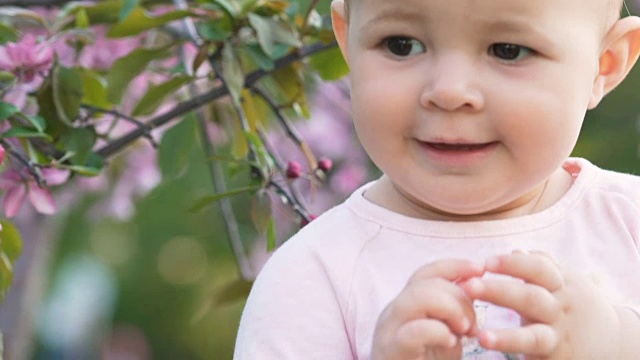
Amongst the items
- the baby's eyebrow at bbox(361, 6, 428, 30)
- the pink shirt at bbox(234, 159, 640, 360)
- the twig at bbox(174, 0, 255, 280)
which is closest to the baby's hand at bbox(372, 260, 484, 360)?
the pink shirt at bbox(234, 159, 640, 360)

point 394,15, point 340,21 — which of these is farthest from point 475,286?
point 340,21

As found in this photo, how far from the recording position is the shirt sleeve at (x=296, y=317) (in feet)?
4.50

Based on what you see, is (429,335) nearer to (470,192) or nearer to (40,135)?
(470,192)

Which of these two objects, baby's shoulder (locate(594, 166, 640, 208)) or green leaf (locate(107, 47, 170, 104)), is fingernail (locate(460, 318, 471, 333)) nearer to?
baby's shoulder (locate(594, 166, 640, 208))

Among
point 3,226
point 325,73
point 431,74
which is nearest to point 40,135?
point 3,226

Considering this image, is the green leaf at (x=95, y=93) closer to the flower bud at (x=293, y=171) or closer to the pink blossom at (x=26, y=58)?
the pink blossom at (x=26, y=58)

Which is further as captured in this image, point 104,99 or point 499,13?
point 104,99

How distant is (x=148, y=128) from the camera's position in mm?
2084

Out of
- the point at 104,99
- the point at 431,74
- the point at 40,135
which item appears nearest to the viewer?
the point at 431,74

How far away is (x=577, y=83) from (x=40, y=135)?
807 mm

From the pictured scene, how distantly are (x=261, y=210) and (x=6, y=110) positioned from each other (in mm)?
381

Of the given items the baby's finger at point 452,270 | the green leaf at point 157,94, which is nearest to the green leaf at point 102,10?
the green leaf at point 157,94

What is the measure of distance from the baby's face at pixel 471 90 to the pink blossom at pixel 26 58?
764 millimetres

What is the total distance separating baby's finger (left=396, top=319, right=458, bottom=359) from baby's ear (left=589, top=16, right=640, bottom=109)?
373 millimetres
